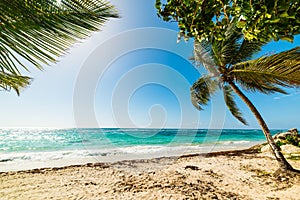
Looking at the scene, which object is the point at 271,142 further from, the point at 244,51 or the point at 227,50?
the point at 227,50

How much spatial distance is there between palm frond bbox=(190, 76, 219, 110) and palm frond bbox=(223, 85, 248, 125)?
586 millimetres

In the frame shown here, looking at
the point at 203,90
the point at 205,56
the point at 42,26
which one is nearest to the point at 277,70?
the point at 205,56

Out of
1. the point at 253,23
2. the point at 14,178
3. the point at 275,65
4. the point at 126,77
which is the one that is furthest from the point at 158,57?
the point at 253,23

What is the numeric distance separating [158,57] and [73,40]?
12079mm

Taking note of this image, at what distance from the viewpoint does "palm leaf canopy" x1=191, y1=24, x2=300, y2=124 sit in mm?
4305

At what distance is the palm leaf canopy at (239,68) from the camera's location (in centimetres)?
430

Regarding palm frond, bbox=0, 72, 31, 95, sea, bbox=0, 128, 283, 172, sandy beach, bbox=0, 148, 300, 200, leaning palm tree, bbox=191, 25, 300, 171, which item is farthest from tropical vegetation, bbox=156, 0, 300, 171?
sea, bbox=0, 128, 283, 172

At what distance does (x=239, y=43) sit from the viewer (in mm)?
6137

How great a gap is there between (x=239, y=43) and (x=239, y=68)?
0.99m

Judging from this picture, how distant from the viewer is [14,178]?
581 cm

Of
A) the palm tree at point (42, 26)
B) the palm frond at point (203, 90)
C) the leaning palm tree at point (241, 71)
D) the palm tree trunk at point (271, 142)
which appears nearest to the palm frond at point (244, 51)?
the leaning palm tree at point (241, 71)

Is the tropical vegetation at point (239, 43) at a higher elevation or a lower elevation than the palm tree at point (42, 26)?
higher

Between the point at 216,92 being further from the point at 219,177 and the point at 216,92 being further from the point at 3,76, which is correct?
the point at 3,76

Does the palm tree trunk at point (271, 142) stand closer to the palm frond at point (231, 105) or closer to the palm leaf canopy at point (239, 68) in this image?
the palm leaf canopy at point (239, 68)
